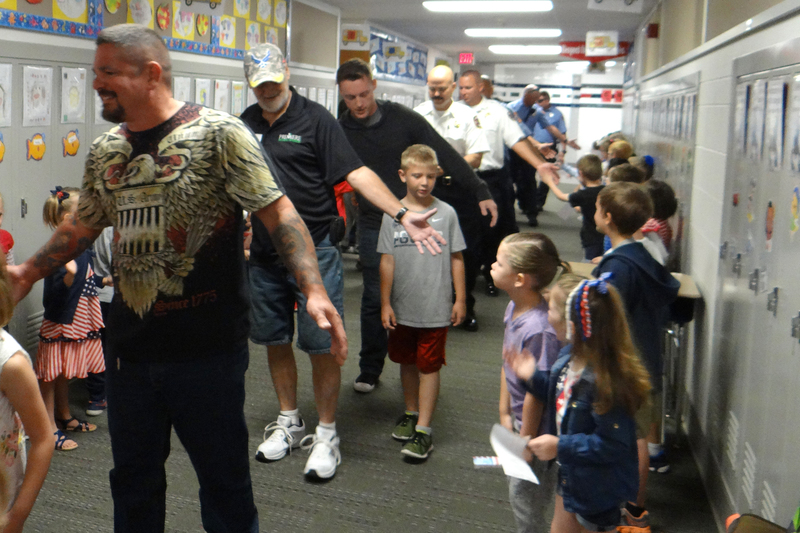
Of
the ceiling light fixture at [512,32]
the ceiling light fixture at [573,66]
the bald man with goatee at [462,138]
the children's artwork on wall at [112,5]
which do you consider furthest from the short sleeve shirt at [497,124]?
the ceiling light fixture at [573,66]

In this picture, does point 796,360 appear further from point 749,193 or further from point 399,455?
point 399,455

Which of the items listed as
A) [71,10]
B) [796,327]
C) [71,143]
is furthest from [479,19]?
[796,327]

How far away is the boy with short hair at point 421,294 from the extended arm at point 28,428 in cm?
175

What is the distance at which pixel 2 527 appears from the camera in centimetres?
163

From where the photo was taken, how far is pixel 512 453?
1.91 meters

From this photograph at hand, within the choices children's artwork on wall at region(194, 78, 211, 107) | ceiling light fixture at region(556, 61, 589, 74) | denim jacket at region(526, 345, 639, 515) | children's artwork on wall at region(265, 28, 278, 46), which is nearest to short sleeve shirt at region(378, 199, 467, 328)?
denim jacket at region(526, 345, 639, 515)

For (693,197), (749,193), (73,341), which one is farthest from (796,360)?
(73,341)

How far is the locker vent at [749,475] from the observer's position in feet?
7.73

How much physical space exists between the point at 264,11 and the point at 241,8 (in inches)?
19.6

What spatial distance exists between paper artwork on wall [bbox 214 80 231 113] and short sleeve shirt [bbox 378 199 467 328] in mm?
2958

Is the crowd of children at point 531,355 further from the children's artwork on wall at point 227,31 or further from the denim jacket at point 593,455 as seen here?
the children's artwork on wall at point 227,31

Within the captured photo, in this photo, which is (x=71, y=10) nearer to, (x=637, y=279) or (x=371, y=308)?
(x=371, y=308)

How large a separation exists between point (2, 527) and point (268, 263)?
1.61 meters

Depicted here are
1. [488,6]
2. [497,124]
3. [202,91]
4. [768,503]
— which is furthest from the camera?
[488,6]
